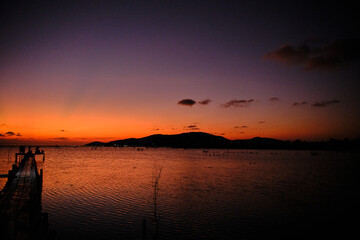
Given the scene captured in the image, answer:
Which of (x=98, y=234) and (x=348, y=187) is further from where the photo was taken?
(x=348, y=187)

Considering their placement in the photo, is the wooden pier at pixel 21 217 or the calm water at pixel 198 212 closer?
the wooden pier at pixel 21 217

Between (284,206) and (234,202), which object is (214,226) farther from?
(284,206)

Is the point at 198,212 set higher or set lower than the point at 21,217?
lower

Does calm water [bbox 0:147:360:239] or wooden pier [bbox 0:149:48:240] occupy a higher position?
wooden pier [bbox 0:149:48:240]

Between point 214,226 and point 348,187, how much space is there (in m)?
32.7

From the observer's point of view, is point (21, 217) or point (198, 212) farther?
point (198, 212)

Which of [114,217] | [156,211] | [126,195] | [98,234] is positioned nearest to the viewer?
[98,234]

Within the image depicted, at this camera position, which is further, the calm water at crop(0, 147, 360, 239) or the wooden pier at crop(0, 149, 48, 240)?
the calm water at crop(0, 147, 360, 239)

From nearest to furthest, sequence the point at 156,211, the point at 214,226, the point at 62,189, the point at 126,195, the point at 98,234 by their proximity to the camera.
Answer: the point at 98,234
the point at 214,226
the point at 156,211
the point at 126,195
the point at 62,189

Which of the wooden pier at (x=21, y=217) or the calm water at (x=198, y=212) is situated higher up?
the wooden pier at (x=21, y=217)

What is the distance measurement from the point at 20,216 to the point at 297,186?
39835 mm

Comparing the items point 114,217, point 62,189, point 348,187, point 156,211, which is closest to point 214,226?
point 156,211

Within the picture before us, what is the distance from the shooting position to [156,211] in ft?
78.6

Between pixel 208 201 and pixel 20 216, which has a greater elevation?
pixel 20 216
